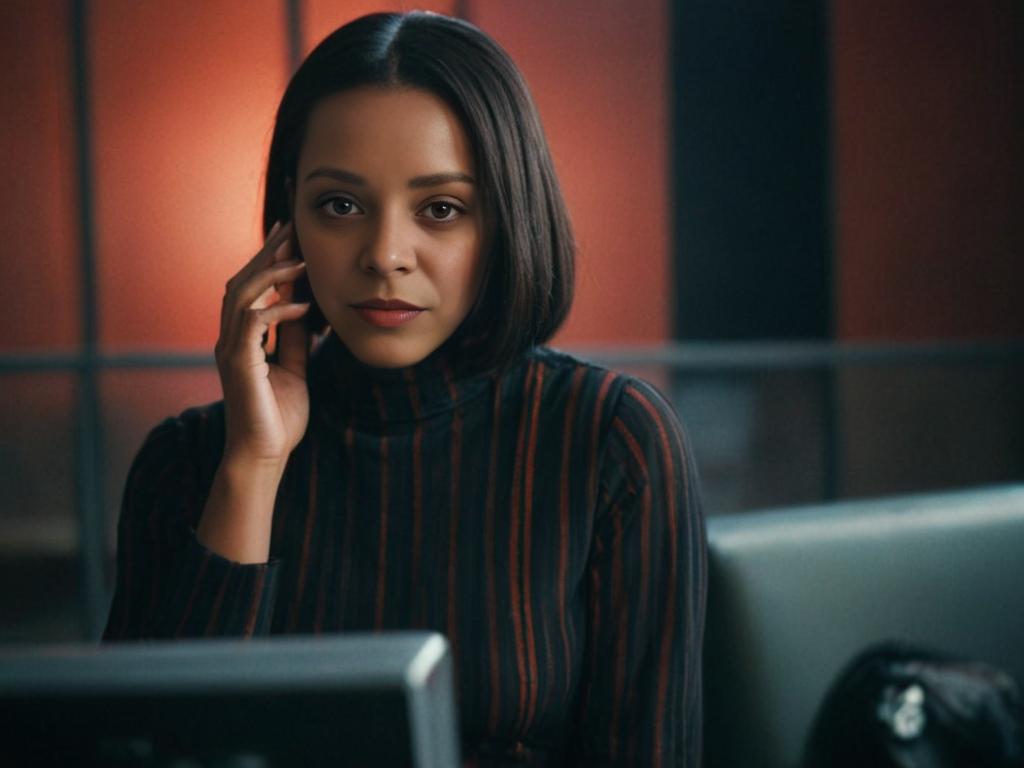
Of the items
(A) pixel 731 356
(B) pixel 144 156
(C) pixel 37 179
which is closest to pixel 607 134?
(A) pixel 731 356

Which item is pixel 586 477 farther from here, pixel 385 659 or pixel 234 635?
pixel 385 659

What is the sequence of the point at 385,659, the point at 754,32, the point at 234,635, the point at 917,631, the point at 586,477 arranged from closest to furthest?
1. the point at 385,659
2. the point at 234,635
3. the point at 586,477
4. the point at 917,631
5. the point at 754,32

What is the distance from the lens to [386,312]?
3.12ft

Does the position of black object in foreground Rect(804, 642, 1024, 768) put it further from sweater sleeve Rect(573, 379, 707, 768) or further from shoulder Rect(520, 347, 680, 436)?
shoulder Rect(520, 347, 680, 436)

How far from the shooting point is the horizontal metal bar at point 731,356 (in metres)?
2.55

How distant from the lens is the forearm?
3.14ft

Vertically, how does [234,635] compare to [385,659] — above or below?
below

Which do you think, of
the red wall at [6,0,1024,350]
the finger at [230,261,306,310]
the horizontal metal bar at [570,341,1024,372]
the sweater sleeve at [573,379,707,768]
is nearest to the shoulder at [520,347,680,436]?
the sweater sleeve at [573,379,707,768]

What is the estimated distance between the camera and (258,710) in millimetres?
344

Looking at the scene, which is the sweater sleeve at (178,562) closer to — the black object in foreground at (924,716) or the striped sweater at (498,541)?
the striped sweater at (498,541)

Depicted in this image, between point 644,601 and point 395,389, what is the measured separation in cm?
32

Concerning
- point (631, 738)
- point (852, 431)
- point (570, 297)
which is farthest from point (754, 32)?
point (631, 738)

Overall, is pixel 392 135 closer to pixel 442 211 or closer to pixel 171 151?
pixel 442 211

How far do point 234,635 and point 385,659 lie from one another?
643 millimetres
